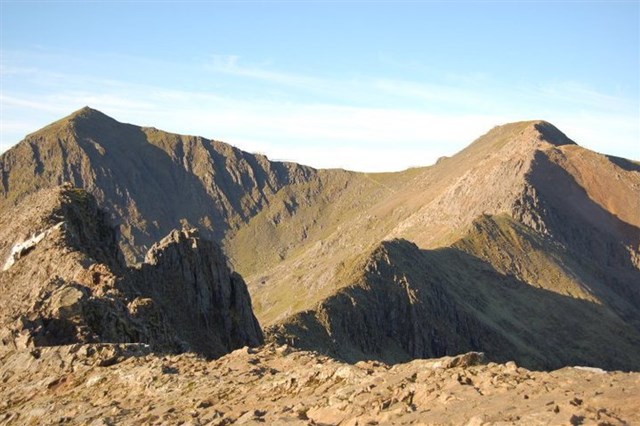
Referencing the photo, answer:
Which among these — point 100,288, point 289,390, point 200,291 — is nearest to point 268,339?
point 200,291

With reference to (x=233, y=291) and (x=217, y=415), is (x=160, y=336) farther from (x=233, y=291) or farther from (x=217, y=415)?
(x=233, y=291)

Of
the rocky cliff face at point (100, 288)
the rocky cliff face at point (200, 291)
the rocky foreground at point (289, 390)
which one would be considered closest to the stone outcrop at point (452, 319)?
the rocky cliff face at point (200, 291)

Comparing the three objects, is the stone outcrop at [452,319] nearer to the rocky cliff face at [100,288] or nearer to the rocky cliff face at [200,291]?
the rocky cliff face at [200,291]

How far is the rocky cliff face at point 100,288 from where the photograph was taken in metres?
34.2

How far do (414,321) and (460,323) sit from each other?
12736 millimetres

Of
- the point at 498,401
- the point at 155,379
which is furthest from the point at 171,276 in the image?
the point at 498,401

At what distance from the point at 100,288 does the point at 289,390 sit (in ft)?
75.1

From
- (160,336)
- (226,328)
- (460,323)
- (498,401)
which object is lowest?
(460,323)

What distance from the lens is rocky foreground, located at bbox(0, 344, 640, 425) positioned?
50.6ft

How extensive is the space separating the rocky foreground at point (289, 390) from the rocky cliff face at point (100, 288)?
406 centimetres

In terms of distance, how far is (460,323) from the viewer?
13075 cm

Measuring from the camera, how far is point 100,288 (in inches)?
1592

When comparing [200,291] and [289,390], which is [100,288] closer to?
[289,390]

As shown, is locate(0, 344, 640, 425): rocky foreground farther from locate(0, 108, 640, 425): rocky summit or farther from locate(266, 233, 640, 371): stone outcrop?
locate(266, 233, 640, 371): stone outcrop
